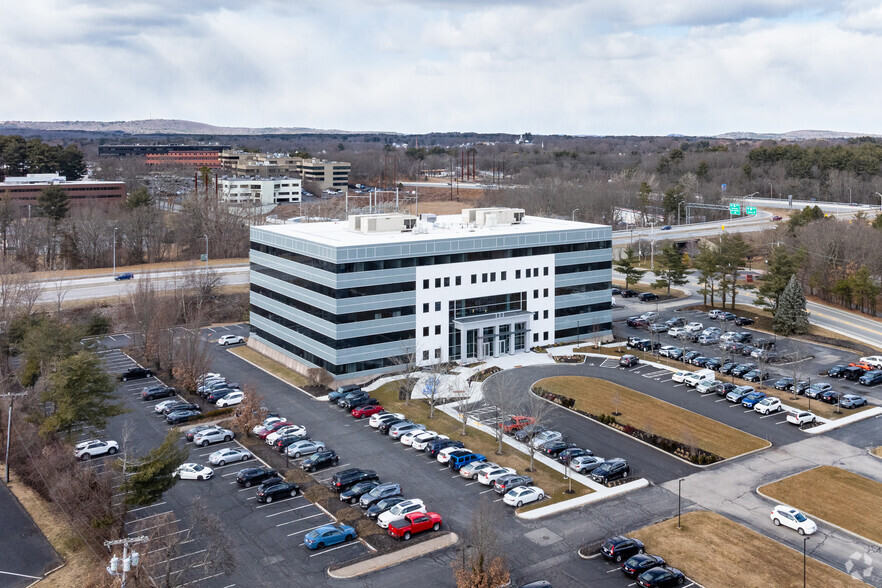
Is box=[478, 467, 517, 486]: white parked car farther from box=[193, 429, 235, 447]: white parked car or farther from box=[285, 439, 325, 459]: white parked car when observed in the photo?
box=[193, 429, 235, 447]: white parked car

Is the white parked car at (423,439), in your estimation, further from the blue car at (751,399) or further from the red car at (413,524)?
the blue car at (751,399)

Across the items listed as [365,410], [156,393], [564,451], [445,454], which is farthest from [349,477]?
[156,393]

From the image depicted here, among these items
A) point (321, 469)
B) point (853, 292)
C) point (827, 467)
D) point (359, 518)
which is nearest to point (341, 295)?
point (321, 469)

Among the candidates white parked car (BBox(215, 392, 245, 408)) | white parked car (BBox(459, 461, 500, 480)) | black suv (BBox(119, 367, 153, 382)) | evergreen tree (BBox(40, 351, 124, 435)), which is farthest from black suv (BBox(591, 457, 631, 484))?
black suv (BBox(119, 367, 153, 382))

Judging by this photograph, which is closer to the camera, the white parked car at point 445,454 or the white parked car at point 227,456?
the white parked car at point 227,456

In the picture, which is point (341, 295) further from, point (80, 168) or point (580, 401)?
point (80, 168)

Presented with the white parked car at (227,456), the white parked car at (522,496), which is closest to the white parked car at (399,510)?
the white parked car at (522,496)
